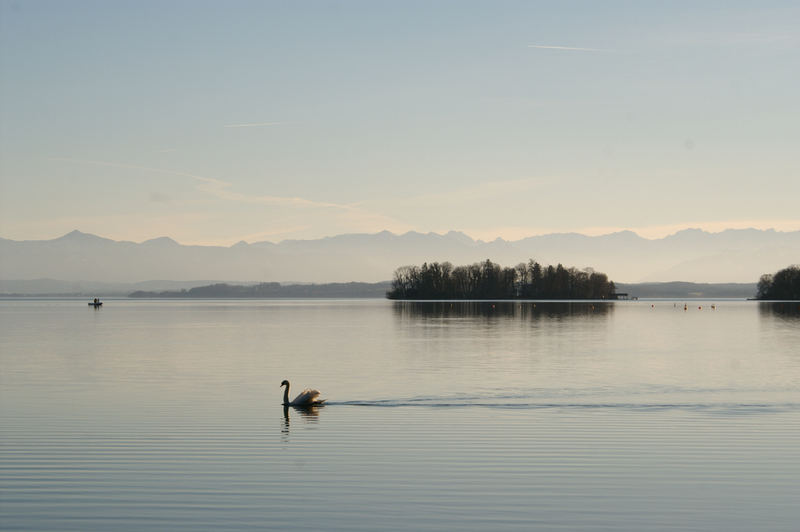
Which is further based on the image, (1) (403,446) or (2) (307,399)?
(2) (307,399)

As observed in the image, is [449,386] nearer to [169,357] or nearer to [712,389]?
[712,389]

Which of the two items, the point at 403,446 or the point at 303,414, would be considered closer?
the point at 403,446

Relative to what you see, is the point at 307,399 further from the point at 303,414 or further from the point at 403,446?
the point at 403,446

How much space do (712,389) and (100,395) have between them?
29.4 meters

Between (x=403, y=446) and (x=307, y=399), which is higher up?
(x=307, y=399)

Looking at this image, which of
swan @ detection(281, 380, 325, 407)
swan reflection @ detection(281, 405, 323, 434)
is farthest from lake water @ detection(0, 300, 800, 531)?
swan @ detection(281, 380, 325, 407)

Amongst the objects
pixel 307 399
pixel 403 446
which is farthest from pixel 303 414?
pixel 403 446

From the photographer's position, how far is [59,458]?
23.9m

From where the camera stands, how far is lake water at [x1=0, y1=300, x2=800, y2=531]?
59.9 feet

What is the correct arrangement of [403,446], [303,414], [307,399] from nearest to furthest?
[403,446] → [303,414] → [307,399]

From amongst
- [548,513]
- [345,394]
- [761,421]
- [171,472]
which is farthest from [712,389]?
[171,472]

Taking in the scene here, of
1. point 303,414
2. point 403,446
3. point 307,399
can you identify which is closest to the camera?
point 403,446

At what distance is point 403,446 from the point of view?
85.7ft

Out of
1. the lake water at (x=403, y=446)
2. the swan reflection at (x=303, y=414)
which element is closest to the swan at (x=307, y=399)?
the swan reflection at (x=303, y=414)
